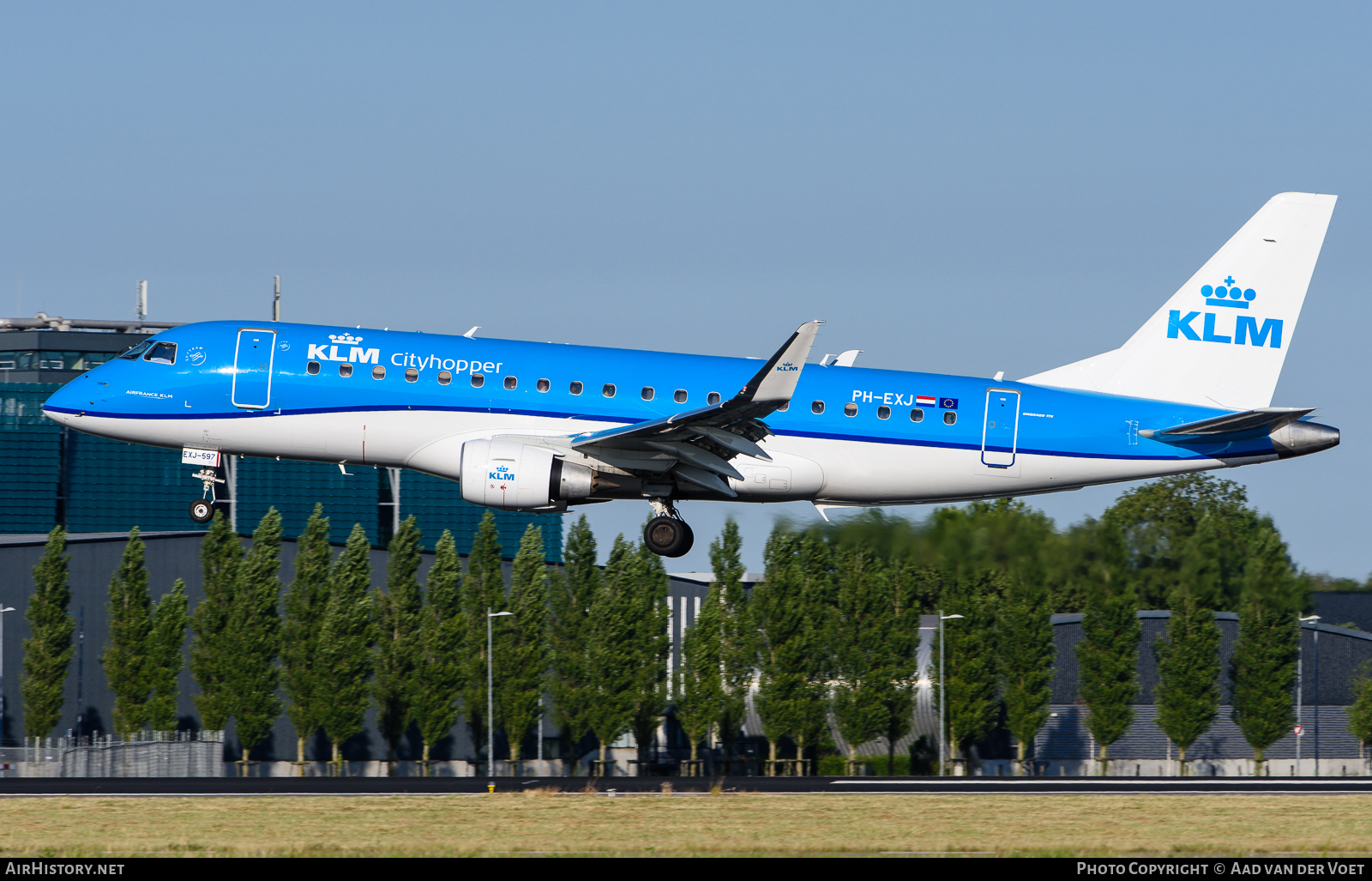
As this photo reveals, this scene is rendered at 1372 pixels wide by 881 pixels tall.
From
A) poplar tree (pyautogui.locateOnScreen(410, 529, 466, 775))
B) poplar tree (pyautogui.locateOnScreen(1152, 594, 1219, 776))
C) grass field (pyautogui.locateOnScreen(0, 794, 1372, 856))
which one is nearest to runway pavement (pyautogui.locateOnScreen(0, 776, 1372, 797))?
grass field (pyautogui.locateOnScreen(0, 794, 1372, 856))

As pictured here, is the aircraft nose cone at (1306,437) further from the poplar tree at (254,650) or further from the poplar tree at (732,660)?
the poplar tree at (254,650)

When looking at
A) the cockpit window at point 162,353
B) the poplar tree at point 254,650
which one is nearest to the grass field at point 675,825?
the cockpit window at point 162,353

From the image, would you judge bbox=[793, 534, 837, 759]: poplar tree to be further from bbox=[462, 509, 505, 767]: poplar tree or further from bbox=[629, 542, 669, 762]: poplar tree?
bbox=[462, 509, 505, 767]: poplar tree

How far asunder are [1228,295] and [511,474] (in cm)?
1674

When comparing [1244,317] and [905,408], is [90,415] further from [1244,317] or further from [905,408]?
[1244,317]

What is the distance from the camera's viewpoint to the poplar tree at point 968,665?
78375 millimetres

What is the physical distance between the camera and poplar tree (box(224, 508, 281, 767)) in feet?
249

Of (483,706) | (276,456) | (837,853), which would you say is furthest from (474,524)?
(837,853)

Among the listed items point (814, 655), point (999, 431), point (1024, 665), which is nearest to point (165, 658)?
point (814, 655)

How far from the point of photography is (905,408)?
35094mm

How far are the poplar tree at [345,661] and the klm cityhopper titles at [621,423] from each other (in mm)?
42198

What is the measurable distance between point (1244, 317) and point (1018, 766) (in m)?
46.2

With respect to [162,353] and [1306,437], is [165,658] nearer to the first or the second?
[162,353]

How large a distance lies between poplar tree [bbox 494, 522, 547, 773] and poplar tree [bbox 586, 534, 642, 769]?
95.6 inches
